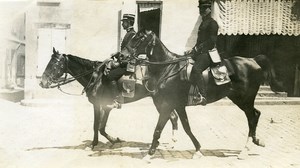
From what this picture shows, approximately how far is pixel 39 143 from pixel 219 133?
2.86 metres

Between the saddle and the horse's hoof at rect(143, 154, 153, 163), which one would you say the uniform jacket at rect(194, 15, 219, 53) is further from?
the horse's hoof at rect(143, 154, 153, 163)

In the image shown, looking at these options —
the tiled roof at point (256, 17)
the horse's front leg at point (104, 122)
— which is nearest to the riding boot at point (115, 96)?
the horse's front leg at point (104, 122)

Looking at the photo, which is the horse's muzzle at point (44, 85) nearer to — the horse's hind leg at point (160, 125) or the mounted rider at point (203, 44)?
the horse's hind leg at point (160, 125)

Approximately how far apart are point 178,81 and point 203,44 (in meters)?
0.64

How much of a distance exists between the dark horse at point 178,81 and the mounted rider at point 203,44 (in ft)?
0.56

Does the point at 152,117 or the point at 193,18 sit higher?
the point at 193,18

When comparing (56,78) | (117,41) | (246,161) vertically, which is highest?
(117,41)

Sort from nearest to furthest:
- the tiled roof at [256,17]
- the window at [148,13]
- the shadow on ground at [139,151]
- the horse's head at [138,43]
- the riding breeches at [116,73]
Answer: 1. the horse's head at [138,43]
2. the shadow on ground at [139,151]
3. the riding breeches at [116,73]
4. the tiled roof at [256,17]
5. the window at [148,13]

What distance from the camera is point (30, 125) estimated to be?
6559 mm

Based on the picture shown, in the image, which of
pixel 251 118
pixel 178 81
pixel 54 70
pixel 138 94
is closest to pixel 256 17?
pixel 251 118

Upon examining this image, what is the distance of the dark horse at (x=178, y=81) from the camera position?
598 centimetres

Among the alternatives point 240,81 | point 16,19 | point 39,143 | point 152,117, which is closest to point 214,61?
point 240,81

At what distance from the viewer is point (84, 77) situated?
653 centimetres

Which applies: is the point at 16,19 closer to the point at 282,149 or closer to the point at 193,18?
the point at 193,18
